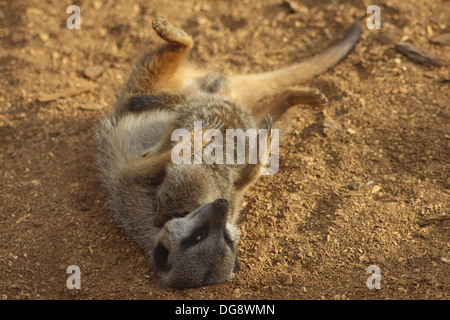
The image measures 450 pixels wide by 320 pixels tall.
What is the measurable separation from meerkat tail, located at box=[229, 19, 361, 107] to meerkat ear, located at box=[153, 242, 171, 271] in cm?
202

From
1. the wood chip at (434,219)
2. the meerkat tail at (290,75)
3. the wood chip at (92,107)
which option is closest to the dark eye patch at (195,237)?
the wood chip at (434,219)

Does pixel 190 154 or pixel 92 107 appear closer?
pixel 190 154

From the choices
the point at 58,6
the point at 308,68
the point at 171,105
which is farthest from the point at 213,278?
the point at 58,6

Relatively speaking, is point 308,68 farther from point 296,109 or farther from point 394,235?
point 394,235

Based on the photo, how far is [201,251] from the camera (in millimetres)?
3113

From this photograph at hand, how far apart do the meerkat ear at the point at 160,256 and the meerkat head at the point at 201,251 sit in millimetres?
28

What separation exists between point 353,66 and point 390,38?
0.63 meters

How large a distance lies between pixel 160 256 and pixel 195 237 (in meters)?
0.36

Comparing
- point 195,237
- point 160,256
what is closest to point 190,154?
point 195,237

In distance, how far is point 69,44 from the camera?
5.61 meters

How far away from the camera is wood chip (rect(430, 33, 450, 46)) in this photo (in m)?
5.12

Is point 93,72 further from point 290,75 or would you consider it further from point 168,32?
point 290,75

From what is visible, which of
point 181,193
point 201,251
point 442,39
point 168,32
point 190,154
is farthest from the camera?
point 442,39

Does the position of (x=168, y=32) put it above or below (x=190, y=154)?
above
